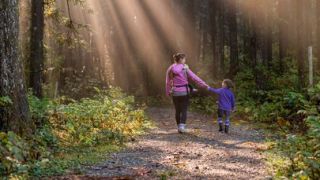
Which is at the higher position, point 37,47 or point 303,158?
point 37,47

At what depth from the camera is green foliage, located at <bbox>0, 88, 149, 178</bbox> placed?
723cm

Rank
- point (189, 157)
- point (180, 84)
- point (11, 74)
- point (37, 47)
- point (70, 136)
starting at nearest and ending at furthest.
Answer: point (189, 157)
point (11, 74)
point (70, 136)
point (180, 84)
point (37, 47)

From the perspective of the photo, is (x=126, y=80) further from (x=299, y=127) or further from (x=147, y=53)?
(x=299, y=127)

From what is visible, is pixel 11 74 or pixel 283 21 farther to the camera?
pixel 283 21

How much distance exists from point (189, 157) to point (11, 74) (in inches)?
153

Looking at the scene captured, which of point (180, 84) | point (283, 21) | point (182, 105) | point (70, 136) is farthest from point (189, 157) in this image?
point (283, 21)

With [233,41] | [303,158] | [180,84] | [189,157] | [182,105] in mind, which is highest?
[233,41]

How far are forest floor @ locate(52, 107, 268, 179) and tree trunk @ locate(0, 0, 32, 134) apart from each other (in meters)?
2.03

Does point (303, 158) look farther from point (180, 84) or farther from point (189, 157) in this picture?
point (180, 84)

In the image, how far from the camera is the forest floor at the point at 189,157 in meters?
7.29

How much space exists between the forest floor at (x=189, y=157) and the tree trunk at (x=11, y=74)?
2.03 metres

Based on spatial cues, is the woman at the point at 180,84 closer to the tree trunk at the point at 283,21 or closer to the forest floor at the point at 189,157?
the forest floor at the point at 189,157

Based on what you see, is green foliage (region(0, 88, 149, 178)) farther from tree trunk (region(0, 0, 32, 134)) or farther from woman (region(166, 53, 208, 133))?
woman (region(166, 53, 208, 133))

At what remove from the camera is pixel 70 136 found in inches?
419
